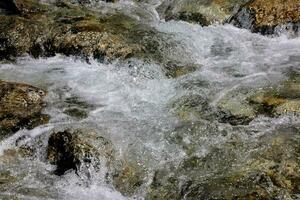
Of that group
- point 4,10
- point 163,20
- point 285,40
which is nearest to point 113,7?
point 163,20

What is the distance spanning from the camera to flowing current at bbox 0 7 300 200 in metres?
6.73

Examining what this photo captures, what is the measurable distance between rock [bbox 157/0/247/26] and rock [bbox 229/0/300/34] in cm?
80

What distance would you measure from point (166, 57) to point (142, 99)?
1.81 metres

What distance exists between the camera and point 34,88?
8703 mm

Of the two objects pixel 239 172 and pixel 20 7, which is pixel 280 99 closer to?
pixel 239 172

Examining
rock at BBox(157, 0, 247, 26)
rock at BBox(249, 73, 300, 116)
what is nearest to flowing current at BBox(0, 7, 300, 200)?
rock at BBox(249, 73, 300, 116)

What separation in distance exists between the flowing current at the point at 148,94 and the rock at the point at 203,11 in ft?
1.12

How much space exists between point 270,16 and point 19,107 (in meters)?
6.17

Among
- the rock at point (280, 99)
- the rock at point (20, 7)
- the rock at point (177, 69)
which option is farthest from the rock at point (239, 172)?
the rock at point (20, 7)

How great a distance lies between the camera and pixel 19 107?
8.09 m

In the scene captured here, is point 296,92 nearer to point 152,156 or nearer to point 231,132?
point 231,132

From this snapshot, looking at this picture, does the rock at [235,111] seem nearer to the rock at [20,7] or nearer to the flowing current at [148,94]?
the flowing current at [148,94]

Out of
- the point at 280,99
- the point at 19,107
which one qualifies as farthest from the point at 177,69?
the point at 19,107

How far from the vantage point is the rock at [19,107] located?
7.79 m
